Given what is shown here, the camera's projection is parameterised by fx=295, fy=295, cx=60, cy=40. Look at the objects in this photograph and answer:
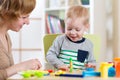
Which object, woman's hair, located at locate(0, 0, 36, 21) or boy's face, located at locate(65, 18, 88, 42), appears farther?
boy's face, located at locate(65, 18, 88, 42)

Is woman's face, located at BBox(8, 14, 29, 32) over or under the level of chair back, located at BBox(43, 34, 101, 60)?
over

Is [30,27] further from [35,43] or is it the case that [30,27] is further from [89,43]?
[89,43]

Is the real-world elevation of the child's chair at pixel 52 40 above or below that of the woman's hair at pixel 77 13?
below

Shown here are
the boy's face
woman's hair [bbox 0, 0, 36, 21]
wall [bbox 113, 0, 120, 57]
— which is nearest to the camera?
woman's hair [bbox 0, 0, 36, 21]

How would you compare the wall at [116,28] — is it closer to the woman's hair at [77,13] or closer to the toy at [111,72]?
the woman's hair at [77,13]

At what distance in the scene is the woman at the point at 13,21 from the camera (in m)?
1.20

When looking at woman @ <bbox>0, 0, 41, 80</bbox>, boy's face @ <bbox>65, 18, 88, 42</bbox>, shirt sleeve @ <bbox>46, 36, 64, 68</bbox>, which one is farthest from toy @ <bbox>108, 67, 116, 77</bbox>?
boy's face @ <bbox>65, 18, 88, 42</bbox>

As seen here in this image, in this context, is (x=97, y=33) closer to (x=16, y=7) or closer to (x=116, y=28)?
(x=116, y=28)

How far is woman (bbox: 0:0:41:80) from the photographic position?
1195 millimetres

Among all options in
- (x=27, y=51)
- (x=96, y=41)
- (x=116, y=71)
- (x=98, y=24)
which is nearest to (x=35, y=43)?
(x=27, y=51)

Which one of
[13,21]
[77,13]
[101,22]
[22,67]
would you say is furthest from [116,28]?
[22,67]

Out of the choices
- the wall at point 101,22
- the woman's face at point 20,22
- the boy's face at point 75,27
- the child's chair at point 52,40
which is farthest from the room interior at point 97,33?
the woman's face at point 20,22

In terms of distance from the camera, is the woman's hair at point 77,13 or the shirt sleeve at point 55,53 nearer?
the shirt sleeve at point 55,53

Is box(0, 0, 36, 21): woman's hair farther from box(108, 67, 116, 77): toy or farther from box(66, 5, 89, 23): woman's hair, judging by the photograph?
box(66, 5, 89, 23): woman's hair
